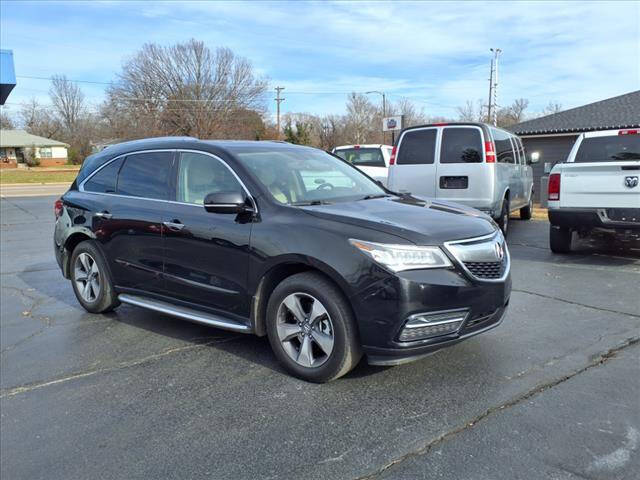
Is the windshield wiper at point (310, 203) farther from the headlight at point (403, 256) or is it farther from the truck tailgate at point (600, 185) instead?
the truck tailgate at point (600, 185)

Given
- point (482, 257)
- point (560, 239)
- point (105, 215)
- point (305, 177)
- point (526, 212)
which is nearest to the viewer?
point (482, 257)

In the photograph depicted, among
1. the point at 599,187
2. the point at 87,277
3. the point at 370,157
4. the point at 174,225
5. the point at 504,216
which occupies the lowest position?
the point at 87,277

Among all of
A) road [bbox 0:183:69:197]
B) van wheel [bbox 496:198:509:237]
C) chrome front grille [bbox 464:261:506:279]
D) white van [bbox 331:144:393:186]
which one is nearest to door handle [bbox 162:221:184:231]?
chrome front grille [bbox 464:261:506:279]

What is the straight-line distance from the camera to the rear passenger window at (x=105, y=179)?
17.8ft

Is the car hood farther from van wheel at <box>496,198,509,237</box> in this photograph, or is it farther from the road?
the road

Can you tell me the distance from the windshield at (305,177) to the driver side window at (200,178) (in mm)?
195

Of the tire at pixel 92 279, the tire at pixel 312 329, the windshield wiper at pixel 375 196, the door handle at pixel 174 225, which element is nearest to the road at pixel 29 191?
the tire at pixel 92 279

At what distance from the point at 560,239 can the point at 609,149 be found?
4.94 ft

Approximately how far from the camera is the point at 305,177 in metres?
4.63

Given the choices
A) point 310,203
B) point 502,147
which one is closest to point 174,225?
point 310,203

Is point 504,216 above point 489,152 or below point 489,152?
below

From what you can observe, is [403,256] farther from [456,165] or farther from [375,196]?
[456,165]

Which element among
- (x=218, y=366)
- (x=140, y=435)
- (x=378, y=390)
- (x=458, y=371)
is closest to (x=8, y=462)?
(x=140, y=435)

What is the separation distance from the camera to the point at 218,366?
13.7ft
